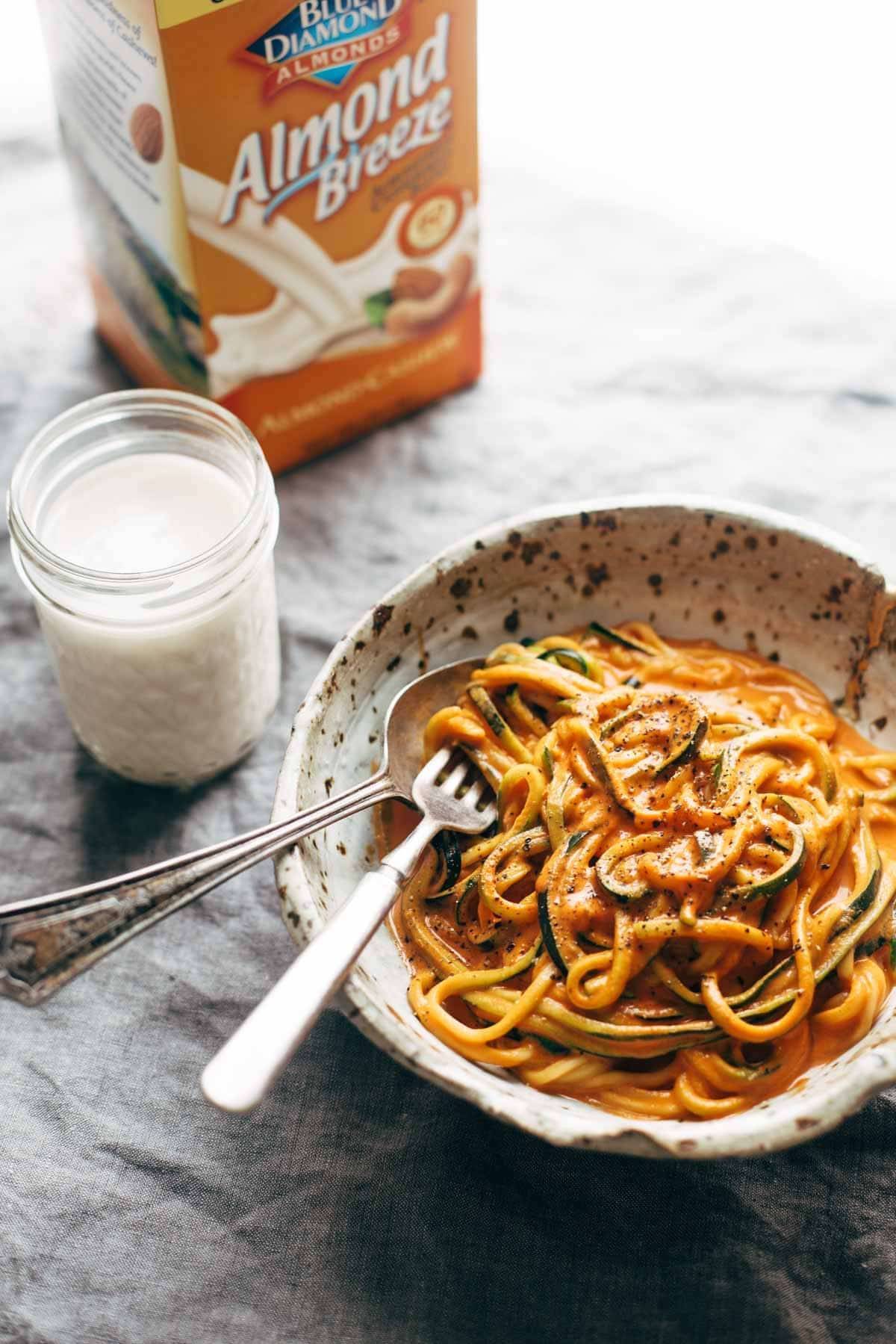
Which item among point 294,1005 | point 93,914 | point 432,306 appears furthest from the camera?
point 432,306

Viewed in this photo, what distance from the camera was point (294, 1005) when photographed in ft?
9.53

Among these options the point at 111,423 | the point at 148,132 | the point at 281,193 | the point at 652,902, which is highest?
the point at 148,132

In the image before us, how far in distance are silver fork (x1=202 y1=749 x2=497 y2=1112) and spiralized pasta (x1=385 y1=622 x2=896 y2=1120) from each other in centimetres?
19

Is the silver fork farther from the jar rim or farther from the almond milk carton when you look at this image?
the almond milk carton

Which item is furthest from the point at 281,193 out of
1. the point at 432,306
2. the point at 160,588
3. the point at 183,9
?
the point at 160,588

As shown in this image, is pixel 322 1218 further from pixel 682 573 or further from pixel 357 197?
pixel 357 197

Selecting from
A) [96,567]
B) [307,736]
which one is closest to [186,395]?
[96,567]

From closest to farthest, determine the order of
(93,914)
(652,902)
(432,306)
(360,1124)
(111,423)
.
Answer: (93,914), (652,902), (360,1124), (111,423), (432,306)

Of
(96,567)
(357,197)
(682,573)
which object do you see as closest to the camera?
(96,567)

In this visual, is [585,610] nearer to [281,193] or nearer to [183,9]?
[281,193]

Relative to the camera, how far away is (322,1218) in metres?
3.49

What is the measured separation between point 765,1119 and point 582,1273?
2.62ft

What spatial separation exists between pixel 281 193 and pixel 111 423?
2.88ft

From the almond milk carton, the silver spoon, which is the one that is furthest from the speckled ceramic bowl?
the almond milk carton
